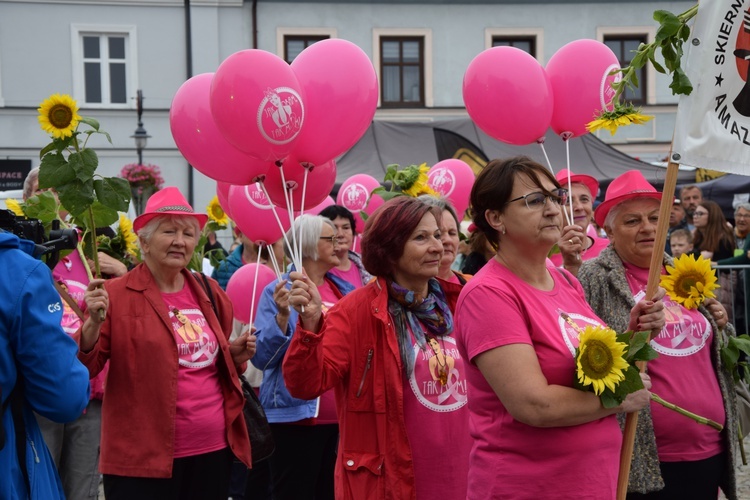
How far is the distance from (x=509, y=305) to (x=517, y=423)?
0.37 metres

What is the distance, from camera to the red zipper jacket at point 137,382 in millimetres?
4164

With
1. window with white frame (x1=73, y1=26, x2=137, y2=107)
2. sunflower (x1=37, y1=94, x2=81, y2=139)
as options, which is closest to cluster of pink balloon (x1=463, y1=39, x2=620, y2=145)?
sunflower (x1=37, y1=94, x2=81, y2=139)

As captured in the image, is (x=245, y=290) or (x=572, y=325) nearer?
(x=572, y=325)

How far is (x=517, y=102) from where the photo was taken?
4.94m

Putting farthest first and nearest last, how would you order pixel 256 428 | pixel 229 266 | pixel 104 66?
pixel 104 66, pixel 229 266, pixel 256 428

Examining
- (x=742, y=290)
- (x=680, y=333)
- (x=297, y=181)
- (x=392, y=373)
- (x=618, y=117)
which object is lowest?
(x=742, y=290)

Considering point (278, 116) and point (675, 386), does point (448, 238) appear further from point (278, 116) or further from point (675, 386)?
point (675, 386)

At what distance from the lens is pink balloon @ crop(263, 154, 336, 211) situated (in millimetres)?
4387

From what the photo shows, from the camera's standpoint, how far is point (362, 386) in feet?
12.1

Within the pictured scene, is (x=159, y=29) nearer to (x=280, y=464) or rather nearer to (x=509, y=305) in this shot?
(x=280, y=464)

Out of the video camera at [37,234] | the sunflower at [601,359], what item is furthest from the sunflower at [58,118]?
the sunflower at [601,359]

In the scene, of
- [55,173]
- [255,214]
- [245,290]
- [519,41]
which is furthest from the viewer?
[519,41]

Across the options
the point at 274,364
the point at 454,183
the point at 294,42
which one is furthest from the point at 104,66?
the point at 274,364

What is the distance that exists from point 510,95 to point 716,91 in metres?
1.93
